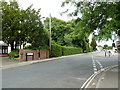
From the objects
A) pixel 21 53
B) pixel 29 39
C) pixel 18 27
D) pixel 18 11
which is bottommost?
pixel 21 53

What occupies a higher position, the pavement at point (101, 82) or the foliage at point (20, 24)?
the foliage at point (20, 24)

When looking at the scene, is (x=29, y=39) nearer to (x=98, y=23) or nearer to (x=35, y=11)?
(x=35, y=11)

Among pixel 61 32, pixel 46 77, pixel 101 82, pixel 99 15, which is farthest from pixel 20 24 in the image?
pixel 61 32

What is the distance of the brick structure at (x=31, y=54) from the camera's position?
78.2 ft

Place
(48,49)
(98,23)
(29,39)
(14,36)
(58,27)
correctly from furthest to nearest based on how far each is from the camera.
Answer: (58,27), (48,49), (29,39), (14,36), (98,23)

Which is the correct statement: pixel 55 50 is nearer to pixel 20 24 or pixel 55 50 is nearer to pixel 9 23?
pixel 20 24

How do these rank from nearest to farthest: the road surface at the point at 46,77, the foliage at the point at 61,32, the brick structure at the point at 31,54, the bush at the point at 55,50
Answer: the road surface at the point at 46,77, the brick structure at the point at 31,54, the bush at the point at 55,50, the foliage at the point at 61,32

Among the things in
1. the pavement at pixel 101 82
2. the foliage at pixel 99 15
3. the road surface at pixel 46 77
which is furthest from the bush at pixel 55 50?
the pavement at pixel 101 82

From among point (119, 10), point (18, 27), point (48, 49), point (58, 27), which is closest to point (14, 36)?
point (18, 27)

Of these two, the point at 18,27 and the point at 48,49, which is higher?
the point at 18,27

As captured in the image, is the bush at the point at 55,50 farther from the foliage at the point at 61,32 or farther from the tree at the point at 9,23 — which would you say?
the foliage at the point at 61,32

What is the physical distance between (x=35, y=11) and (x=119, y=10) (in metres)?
19.0

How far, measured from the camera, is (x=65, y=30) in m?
51.4

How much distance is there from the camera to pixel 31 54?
25.1 meters
